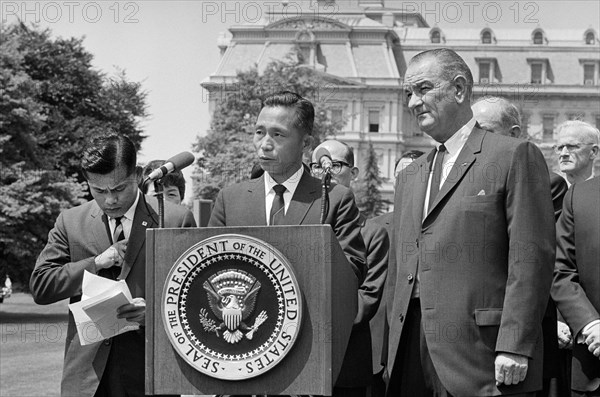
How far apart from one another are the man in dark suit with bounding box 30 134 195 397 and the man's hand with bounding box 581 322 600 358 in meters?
2.22

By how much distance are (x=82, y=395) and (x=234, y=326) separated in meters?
1.48

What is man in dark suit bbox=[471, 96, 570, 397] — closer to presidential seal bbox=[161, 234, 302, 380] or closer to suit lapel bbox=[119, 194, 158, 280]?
presidential seal bbox=[161, 234, 302, 380]

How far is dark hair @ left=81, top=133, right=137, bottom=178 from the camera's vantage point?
618cm

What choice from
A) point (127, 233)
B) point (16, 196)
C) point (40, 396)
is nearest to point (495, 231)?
point (127, 233)

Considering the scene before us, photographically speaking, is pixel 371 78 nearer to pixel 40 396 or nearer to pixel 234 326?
pixel 40 396

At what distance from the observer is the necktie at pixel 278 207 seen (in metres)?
5.89

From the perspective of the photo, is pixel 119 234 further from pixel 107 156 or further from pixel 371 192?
pixel 371 192

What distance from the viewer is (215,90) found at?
83562 mm

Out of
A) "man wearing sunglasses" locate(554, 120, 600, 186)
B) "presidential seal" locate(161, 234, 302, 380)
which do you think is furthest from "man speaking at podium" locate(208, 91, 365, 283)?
"man wearing sunglasses" locate(554, 120, 600, 186)

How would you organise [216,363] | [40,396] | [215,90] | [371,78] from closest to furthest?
[216,363]
[40,396]
[215,90]
[371,78]

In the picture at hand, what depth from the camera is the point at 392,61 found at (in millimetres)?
100125

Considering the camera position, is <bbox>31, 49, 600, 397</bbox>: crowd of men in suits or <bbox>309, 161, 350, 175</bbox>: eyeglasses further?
<bbox>309, 161, 350, 175</bbox>: eyeglasses

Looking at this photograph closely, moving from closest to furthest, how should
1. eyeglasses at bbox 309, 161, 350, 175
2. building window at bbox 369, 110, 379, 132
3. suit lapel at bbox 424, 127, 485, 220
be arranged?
1. suit lapel at bbox 424, 127, 485, 220
2. eyeglasses at bbox 309, 161, 350, 175
3. building window at bbox 369, 110, 379, 132

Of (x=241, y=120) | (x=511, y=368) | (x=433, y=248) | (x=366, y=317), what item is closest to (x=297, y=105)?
(x=433, y=248)
